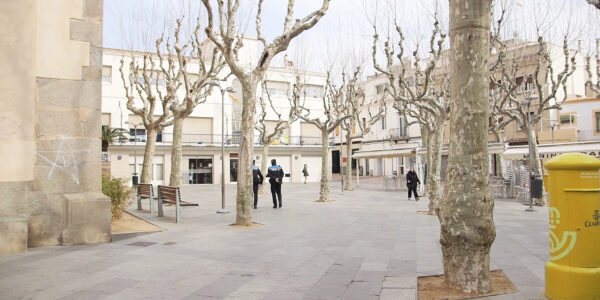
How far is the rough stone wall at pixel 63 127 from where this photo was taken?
7137 mm

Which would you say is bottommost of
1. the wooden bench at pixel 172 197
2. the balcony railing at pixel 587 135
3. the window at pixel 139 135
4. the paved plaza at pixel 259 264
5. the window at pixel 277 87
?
the paved plaza at pixel 259 264

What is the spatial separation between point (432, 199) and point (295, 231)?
16.5 ft

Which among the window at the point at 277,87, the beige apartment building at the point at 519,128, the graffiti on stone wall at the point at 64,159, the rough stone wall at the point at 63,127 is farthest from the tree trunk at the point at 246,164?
the window at the point at 277,87

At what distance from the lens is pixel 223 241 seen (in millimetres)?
7934

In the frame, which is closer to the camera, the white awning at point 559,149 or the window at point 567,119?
the white awning at point 559,149

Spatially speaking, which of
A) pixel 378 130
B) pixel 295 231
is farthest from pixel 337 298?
pixel 378 130

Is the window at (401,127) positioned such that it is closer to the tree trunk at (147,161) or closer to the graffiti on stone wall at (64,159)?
the tree trunk at (147,161)

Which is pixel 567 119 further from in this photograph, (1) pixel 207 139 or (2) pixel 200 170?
(2) pixel 200 170

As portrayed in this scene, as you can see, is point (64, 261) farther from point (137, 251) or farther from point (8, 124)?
point (8, 124)

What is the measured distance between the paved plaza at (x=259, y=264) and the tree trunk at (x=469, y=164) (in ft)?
1.53

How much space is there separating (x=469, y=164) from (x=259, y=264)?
3.07 metres

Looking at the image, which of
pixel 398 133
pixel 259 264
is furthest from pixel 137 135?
pixel 259 264

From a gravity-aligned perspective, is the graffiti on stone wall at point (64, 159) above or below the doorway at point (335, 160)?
below

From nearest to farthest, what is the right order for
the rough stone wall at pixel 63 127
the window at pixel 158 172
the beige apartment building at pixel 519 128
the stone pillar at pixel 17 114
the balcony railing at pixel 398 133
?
the stone pillar at pixel 17 114
the rough stone wall at pixel 63 127
the beige apartment building at pixel 519 128
the window at pixel 158 172
the balcony railing at pixel 398 133
